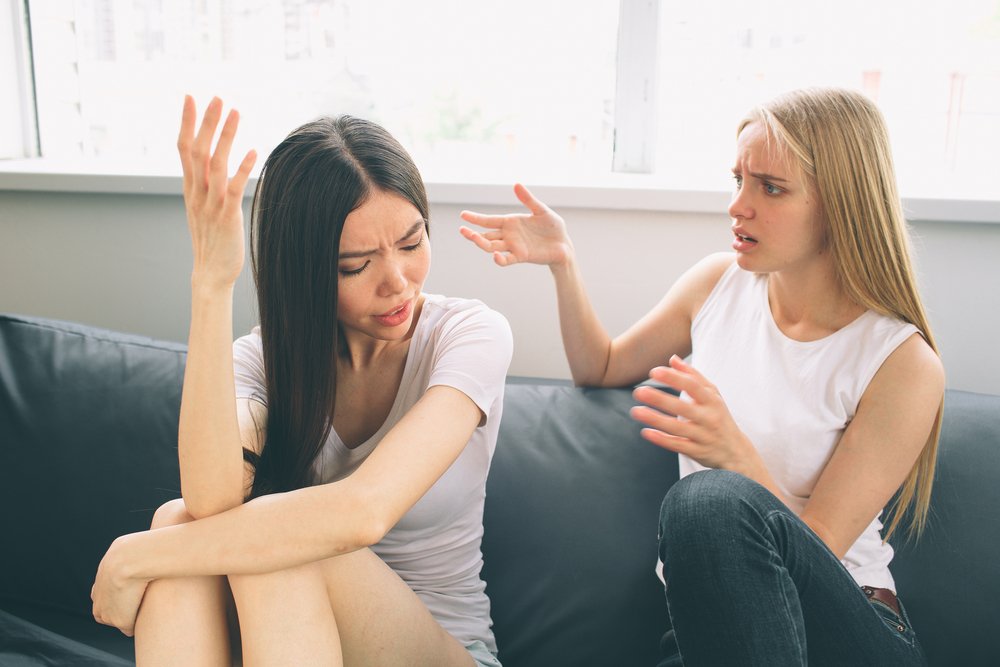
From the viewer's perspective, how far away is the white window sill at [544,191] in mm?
1703

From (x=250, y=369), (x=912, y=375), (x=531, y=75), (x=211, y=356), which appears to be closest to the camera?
(x=211, y=356)

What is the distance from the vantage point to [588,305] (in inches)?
62.2

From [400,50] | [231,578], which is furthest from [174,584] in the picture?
[400,50]

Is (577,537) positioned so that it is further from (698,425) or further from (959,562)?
(959,562)

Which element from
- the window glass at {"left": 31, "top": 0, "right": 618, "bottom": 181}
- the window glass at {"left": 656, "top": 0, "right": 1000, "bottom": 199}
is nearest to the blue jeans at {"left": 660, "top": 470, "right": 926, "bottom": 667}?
the window glass at {"left": 656, "top": 0, "right": 1000, "bottom": 199}

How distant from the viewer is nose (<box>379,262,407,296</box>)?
48.3 inches

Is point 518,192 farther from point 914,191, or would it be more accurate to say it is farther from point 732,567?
point 914,191

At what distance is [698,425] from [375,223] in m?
0.51

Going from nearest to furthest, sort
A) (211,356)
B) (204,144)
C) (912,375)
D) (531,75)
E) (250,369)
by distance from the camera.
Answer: (204,144)
(211,356)
(912,375)
(250,369)
(531,75)

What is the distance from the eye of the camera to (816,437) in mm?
1310

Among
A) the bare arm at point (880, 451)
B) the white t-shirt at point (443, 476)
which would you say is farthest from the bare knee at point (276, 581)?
the bare arm at point (880, 451)

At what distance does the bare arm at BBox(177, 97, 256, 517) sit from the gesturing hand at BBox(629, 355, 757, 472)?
0.53 metres

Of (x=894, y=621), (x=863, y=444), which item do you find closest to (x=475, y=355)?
(x=863, y=444)

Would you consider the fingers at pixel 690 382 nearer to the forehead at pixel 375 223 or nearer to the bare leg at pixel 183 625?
the forehead at pixel 375 223
